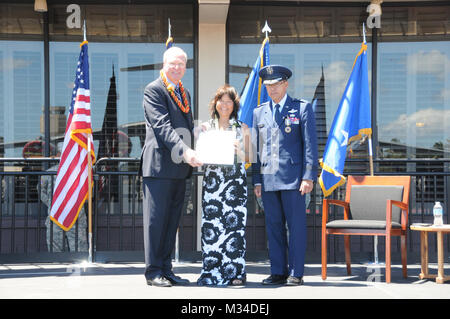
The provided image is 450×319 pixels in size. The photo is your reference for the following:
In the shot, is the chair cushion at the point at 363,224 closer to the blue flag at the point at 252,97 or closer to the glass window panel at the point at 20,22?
the blue flag at the point at 252,97

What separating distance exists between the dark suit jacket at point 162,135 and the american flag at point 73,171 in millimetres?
2057

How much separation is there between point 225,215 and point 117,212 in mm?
3101

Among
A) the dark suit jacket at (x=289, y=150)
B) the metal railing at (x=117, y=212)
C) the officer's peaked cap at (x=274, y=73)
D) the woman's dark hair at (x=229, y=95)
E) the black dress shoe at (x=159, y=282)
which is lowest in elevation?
the black dress shoe at (x=159, y=282)

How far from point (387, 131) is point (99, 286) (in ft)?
15.9

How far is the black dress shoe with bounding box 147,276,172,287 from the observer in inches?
193

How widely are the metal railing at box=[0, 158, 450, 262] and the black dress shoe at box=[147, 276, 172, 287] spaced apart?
2.36m

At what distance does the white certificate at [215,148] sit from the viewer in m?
4.96

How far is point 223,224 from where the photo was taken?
513cm

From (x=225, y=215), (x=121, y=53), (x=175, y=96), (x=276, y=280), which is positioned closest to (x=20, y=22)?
(x=121, y=53)

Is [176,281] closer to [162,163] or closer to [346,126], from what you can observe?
[162,163]

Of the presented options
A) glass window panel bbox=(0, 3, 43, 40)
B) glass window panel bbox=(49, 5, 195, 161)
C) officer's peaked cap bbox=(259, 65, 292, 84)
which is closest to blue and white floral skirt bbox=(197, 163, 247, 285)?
officer's peaked cap bbox=(259, 65, 292, 84)

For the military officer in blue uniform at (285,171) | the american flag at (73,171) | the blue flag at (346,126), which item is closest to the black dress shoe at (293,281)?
the military officer in blue uniform at (285,171)

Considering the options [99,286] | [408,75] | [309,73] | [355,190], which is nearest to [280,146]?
[355,190]

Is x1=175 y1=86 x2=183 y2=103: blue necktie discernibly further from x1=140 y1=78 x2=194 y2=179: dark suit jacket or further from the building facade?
the building facade
